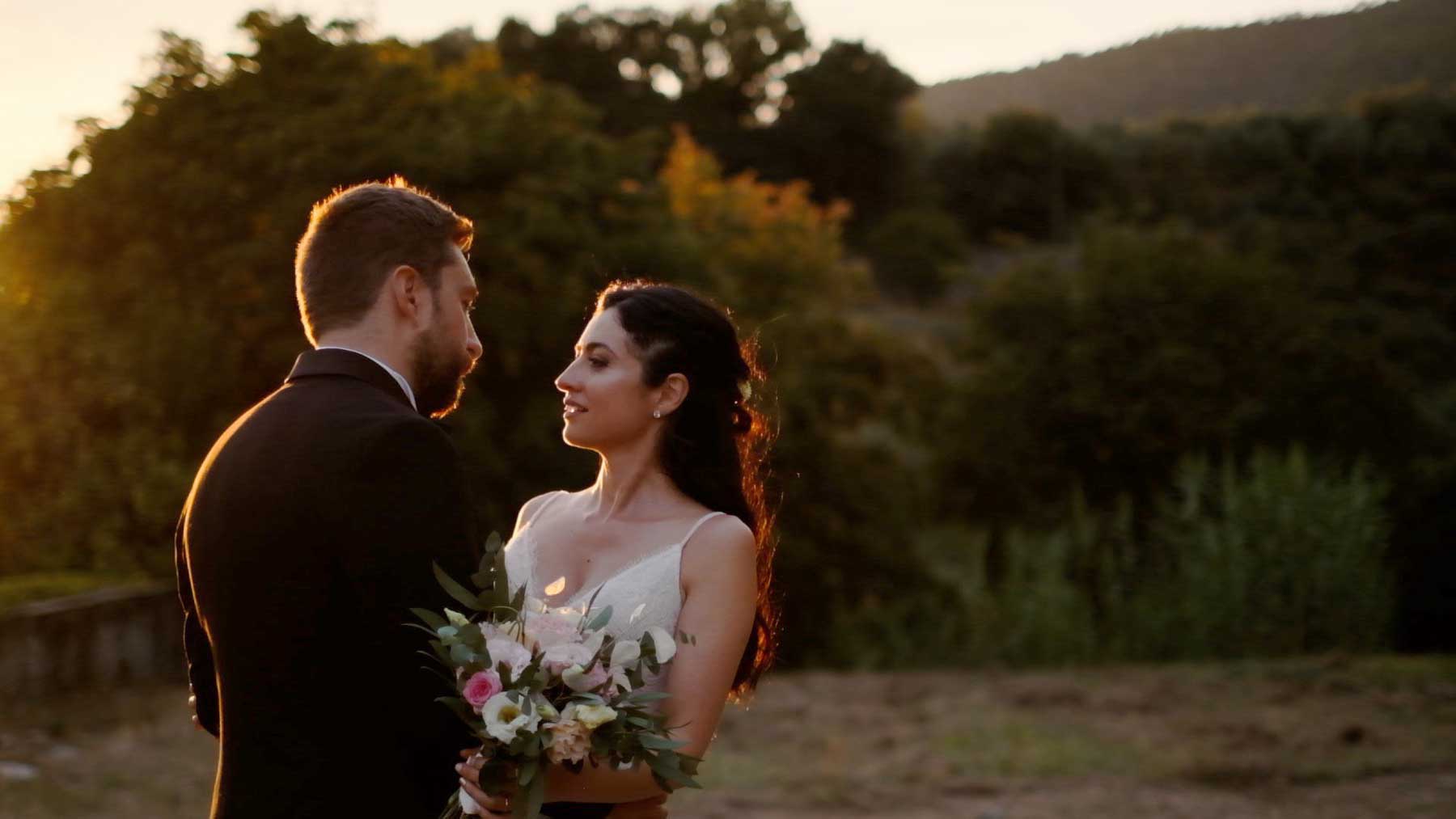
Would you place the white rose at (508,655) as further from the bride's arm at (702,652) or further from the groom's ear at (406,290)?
the groom's ear at (406,290)

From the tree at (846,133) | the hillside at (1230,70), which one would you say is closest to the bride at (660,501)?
the tree at (846,133)

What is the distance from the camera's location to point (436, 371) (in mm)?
2688

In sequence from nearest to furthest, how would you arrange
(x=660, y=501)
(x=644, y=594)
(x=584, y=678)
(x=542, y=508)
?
(x=584, y=678) < (x=644, y=594) < (x=660, y=501) < (x=542, y=508)

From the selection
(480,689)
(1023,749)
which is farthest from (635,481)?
(1023,749)

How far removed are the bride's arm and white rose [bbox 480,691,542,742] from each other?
18cm

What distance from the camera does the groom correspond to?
231 centimetres

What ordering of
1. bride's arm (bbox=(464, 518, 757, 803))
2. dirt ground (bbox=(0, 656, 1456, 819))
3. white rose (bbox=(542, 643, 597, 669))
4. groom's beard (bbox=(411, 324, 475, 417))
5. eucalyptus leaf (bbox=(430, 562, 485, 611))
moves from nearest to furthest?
eucalyptus leaf (bbox=(430, 562, 485, 611))
white rose (bbox=(542, 643, 597, 669))
bride's arm (bbox=(464, 518, 757, 803))
groom's beard (bbox=(411, 324, 475, 417))
dirt ground (bbox=(0, 656, 1456, 819))

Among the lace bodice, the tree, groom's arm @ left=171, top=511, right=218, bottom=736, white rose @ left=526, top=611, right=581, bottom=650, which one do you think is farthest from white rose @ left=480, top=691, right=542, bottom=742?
the tree

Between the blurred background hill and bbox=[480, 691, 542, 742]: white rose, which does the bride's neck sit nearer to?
bbox=[480, 691, 542, 742]: white rose

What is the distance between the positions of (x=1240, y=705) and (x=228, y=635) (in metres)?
8.53

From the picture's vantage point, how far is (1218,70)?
210ft

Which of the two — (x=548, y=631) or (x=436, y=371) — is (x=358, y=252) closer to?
(x=436, y=371)

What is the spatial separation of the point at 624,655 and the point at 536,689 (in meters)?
0.18

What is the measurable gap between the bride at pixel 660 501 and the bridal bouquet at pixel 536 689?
297 mm
